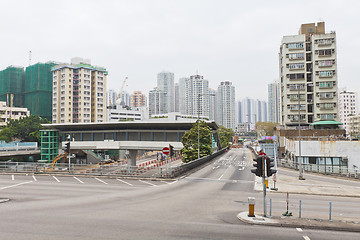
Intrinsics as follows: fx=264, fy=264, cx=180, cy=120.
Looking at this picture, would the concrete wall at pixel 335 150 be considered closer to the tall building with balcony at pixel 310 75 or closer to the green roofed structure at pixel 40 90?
the tall building with balcony at pixel 310 75

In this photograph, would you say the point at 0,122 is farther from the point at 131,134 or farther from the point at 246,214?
the point at 246,214

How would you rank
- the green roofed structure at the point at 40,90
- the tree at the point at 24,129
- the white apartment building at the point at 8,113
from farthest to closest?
the green roofed structure at the point at 40,90 → the white apartment building at the point at 8,113 → the tree at the point at 24,129

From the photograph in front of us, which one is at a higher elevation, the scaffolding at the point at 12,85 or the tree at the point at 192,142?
the scaffolding at the point at 12,85

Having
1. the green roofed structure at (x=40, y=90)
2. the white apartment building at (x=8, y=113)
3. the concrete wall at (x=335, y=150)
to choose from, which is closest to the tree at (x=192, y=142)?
the concrete wall at (x=335, y=150)

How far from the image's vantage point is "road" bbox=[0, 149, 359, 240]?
1120 centimetres

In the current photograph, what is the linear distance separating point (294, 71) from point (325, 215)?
69.1 meters

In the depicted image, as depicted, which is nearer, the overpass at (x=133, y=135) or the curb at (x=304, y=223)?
the curb at (x=304, y=223)

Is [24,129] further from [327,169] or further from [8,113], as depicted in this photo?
[327,169]

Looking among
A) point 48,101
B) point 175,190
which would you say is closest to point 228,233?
point 175,190

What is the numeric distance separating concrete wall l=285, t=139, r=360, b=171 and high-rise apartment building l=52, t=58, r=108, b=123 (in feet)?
358

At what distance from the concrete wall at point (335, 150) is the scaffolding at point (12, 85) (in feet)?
488

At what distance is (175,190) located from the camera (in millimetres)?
21594

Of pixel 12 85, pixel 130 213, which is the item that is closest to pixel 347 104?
pixel 130 213

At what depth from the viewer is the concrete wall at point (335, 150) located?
37.4m
